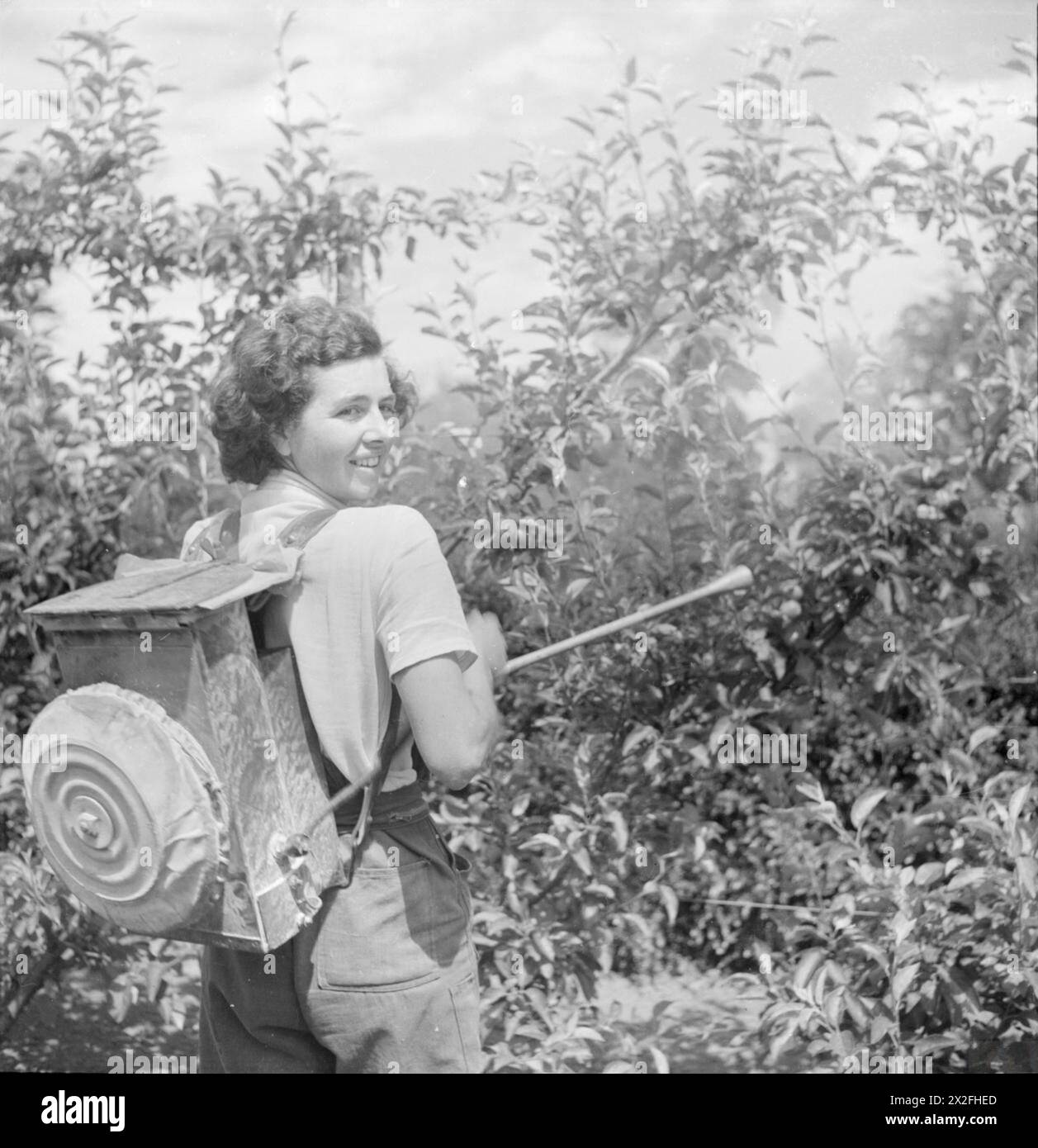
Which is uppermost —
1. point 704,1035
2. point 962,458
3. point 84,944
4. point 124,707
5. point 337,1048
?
point 962,458

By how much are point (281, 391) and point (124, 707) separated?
0.51 m

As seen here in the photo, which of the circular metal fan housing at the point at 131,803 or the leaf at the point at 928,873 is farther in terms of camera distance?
the leaf at the point at 928,873

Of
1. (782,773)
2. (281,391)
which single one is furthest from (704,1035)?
(281,391)

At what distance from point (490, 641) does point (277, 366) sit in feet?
1.65

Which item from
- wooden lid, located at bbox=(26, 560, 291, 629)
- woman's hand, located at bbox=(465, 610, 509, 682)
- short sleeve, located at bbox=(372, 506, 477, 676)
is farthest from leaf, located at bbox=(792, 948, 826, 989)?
wooden lid, located at bbox=(26, 560, 291, 629)

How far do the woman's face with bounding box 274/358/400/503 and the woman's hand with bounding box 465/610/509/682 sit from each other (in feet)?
0.84

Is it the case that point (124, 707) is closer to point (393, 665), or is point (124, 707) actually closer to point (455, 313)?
point (393, 665)

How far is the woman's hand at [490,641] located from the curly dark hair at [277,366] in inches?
15.2

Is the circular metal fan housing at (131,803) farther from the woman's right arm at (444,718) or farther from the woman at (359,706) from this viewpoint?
the woman's right arm at (444,718)

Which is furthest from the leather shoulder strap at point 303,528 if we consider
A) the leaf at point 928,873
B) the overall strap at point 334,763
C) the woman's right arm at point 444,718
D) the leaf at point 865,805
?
the leaf at point 928,873

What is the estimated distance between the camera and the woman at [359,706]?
1.77 metres

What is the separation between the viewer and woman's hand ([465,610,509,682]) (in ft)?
6.34

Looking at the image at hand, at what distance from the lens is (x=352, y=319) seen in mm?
1990

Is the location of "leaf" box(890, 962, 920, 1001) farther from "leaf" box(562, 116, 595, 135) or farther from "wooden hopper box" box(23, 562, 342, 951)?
"leaf" box(562, 116, 595, 135)
